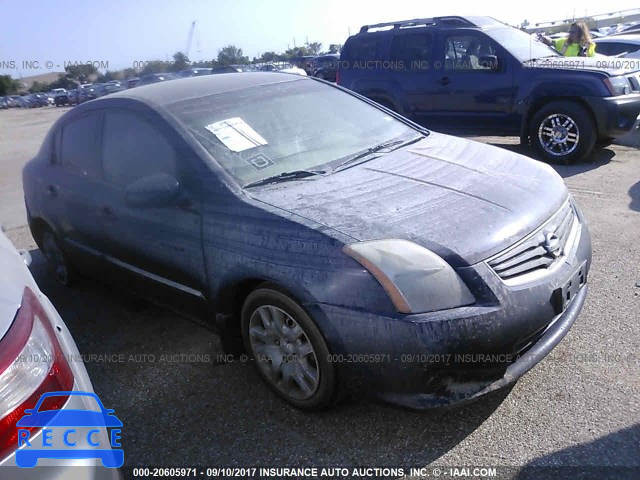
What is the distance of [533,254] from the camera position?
103 inches

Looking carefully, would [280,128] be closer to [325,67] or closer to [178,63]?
[178,63]

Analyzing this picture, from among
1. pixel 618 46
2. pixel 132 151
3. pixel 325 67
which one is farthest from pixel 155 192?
pixel 325 67

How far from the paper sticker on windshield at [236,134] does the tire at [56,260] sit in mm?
1885

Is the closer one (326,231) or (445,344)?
(445,344)

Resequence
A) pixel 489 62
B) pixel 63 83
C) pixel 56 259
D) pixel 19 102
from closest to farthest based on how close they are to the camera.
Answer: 1. pixel 56 259
2. pixel 489 62
3. pixel 19 102
4. pixel 63 83

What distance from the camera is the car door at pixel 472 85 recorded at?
7.80 m

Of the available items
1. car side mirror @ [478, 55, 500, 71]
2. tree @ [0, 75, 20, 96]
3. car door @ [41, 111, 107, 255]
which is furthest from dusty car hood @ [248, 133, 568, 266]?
tree @ [0, 75, 20, 96]

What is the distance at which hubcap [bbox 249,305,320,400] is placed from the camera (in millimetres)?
2707

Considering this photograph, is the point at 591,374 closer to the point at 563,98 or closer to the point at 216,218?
the point at 216,218

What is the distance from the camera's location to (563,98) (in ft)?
24.2

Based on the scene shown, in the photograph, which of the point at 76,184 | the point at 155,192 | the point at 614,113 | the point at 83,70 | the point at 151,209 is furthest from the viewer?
the point at 83,70

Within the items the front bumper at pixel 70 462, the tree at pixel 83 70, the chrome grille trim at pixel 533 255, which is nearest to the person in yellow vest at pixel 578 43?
the chrome grille trim at pixel 533 255

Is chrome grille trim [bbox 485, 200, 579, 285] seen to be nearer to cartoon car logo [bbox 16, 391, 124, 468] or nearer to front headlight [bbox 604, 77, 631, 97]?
cartoon car logo [bbox 16, 391, 124, 468]

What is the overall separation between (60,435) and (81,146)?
110 inches
